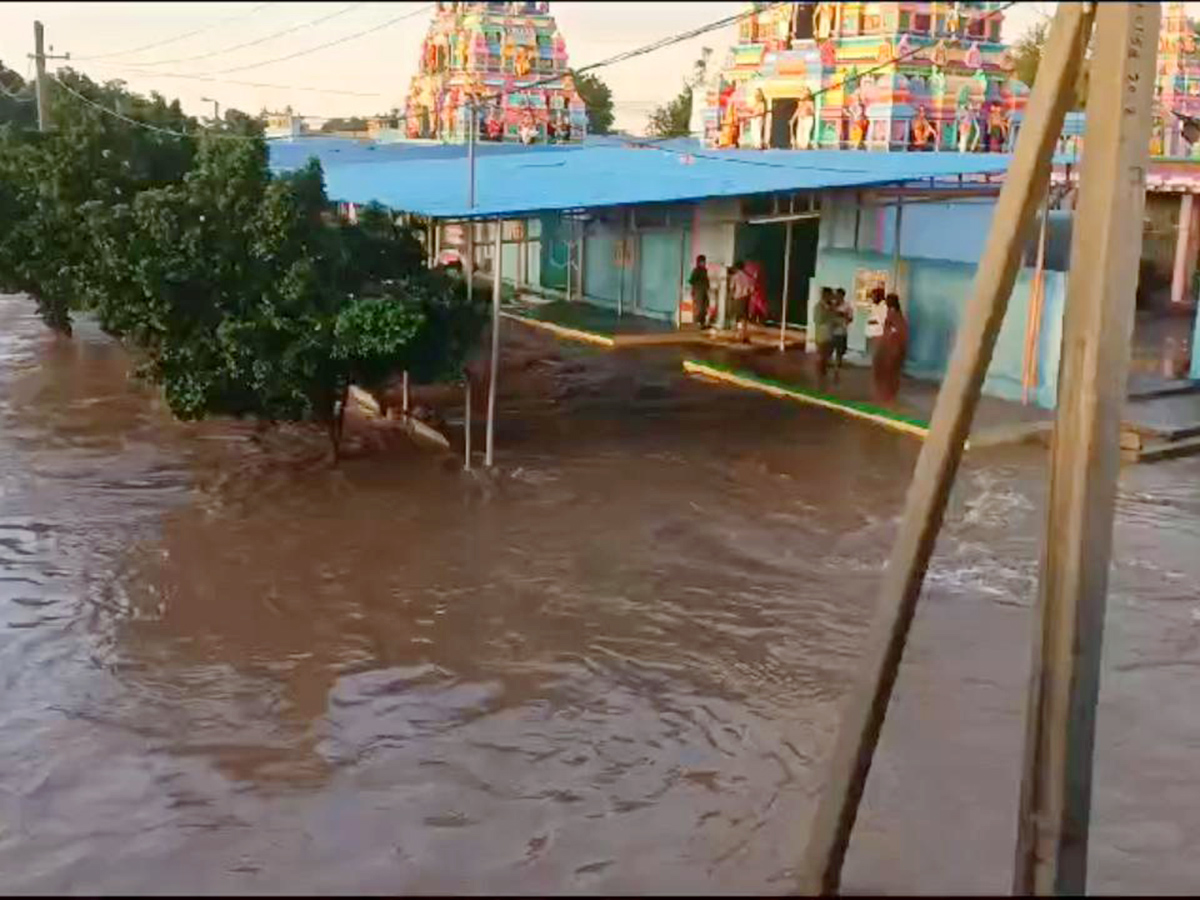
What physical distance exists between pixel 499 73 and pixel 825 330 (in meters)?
21.1

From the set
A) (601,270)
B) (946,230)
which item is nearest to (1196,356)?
(946,230)

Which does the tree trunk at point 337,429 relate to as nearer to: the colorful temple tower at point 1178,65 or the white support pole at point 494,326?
the white support pole at point 494,326

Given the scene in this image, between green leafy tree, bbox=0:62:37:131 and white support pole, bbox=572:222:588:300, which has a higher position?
green leafy tree, bbox=0:62:37:131

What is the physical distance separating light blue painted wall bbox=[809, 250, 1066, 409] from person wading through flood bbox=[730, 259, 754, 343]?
1084 millimetres

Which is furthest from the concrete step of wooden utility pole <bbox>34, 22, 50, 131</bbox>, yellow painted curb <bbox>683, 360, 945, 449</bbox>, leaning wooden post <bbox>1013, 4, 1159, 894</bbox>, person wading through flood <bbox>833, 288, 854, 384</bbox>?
wooden utility pole <bbox>34, 22, 50, 131</bbox>

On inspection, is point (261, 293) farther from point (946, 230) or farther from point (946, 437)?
point (946, 437)

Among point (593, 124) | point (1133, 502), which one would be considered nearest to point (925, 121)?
point (1133, 502)

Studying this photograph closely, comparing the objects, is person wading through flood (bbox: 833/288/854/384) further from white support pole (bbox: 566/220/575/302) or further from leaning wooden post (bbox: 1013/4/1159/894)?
leaning wooden post (bbox: 1013/4/1159/894)

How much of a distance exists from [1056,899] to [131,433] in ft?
42.0

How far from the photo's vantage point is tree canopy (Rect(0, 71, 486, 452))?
12.0 m

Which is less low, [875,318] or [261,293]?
[261,293]

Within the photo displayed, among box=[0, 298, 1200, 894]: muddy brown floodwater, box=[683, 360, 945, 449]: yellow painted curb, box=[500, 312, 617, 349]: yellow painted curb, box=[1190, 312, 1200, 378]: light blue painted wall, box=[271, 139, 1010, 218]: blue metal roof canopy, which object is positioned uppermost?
box=[271, 139, 1010, 218]: blue metal roof canopy

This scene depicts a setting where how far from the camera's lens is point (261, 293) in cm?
1223

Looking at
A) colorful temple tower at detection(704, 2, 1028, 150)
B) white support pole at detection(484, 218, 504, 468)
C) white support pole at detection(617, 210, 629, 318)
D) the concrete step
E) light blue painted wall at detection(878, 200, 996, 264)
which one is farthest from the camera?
colorful temple tower at detection(704, 2, 1028, 150)
